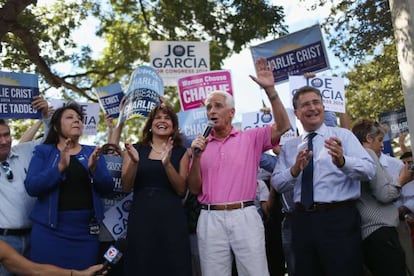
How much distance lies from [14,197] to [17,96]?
141cm

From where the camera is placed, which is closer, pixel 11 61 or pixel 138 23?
pixel 11 61

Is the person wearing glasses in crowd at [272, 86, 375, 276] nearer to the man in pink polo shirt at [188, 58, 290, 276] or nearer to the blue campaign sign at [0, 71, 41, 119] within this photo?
the man in pink polo shirt at [188, 58, 290, 276]

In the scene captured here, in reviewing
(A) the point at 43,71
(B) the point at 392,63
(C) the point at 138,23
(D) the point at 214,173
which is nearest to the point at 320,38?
(D) the point at 214,173

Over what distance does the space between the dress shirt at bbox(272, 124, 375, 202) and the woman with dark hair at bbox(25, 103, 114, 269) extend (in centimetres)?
164

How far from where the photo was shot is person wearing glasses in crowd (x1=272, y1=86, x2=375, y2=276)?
3.99 m

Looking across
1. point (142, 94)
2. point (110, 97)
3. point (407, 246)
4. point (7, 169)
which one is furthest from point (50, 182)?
point (407, 246)

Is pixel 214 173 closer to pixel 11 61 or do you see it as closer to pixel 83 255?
pixel 83 255

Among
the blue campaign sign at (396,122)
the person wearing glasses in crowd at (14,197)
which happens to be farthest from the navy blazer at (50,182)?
the blue campaign sign at (396,122)

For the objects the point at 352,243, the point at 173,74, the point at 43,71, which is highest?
the point at 43,71

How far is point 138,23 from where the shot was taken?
15.1 meters

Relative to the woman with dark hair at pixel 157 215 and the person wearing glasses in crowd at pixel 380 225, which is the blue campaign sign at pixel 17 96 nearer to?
the woman with dark hair at pixel 157 215

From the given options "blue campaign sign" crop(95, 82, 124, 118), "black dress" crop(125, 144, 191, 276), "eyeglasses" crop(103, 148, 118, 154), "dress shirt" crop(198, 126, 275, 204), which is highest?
"blue campaign sign" crop(95, 82, 124, 118)

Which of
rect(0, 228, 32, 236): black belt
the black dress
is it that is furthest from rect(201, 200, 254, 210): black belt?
rect(0, 228, 32, 236): black belt

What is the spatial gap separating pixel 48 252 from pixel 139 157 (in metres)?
1.12
